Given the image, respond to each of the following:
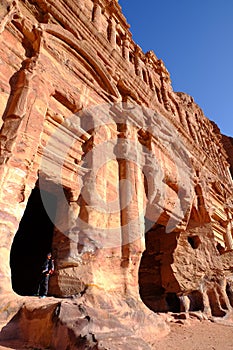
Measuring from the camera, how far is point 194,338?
15.3ft

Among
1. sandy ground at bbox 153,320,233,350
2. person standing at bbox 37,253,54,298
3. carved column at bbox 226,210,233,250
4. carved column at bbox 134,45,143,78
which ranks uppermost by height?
carved column at bbox 134,45,143,78

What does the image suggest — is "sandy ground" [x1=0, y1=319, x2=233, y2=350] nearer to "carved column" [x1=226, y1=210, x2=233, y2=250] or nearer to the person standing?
the person standing

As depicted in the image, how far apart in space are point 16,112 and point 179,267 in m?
7.18

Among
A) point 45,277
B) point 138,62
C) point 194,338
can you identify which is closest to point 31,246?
point 45,277

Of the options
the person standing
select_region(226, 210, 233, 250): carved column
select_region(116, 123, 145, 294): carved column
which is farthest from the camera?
select_region(226, 210, 233, 250): carved column

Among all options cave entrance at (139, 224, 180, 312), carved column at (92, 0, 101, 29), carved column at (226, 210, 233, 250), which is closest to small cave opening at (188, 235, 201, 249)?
cave entrance at (139, 224, 180, 312)

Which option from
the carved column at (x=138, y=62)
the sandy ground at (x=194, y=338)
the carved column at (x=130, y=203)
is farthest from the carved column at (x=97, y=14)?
the sandy ground at (x=194, y=338)

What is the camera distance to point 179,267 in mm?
8750

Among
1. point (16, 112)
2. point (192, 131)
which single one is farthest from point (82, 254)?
point (192, 131)

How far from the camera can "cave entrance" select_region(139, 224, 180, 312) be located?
828 cm

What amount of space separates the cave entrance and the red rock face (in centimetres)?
4

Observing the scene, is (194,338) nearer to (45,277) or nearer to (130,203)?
(45,277)

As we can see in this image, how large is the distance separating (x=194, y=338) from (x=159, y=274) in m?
4.28

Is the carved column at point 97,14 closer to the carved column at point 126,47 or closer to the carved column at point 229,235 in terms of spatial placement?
the carved column at point 126,47
